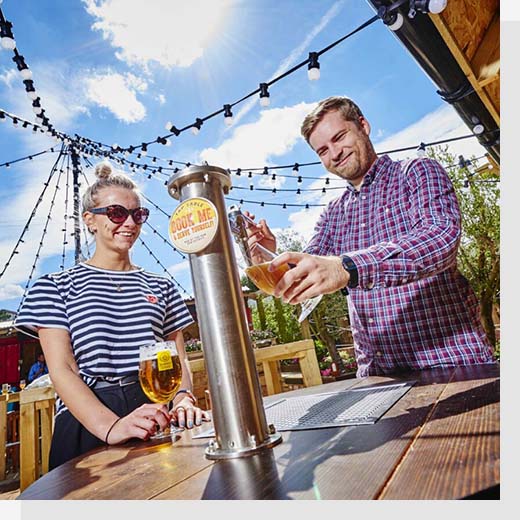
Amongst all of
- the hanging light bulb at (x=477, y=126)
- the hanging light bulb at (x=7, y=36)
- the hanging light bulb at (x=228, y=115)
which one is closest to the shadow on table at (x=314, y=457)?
the hanging light bulb at (x=7, y=36)

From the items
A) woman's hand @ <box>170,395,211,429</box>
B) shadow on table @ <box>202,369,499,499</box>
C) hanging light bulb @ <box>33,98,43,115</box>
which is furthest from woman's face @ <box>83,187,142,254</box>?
hanging light bulb @ <box>33,98,43,115</box>

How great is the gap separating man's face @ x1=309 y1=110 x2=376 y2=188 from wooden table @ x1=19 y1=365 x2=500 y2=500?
0.79m

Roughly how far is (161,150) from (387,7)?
2.64 metres

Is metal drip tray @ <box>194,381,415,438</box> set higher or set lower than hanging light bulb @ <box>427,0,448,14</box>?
lower

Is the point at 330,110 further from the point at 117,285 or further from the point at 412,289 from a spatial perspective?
the point at 117,285

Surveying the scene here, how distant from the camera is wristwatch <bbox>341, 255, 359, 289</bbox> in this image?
0.62m

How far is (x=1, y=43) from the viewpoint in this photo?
1100 millimetres

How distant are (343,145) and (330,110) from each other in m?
0.11

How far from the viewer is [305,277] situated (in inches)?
21.3

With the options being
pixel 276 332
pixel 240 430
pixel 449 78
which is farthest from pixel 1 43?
pixel 276 332

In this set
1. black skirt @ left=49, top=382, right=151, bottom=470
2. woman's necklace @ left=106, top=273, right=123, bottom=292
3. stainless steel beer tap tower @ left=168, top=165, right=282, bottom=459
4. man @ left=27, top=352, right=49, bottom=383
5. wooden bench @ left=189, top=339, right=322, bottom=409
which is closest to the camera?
stainless steel beer tap tower @ left=168, top=165, right=282, bottom=459

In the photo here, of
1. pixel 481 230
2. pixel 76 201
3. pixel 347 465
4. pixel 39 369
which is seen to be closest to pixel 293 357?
pixel 347 465

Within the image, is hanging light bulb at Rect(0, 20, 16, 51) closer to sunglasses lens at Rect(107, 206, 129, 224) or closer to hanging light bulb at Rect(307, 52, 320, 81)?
sunglasses lens at Rect(107, 206, 129, 224)

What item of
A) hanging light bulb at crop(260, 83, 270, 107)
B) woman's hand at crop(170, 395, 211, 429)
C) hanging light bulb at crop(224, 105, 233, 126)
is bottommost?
woman's hand at crop(170, 395, 211, 429)
